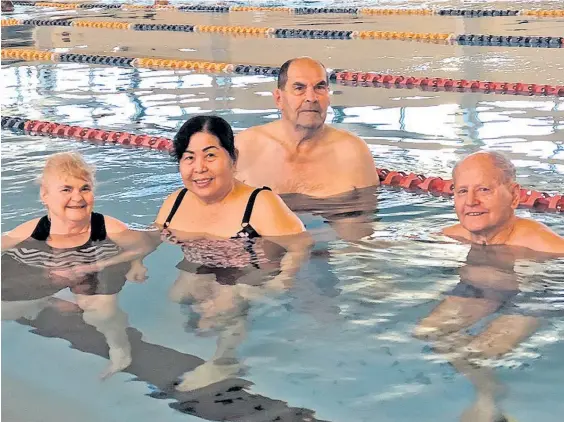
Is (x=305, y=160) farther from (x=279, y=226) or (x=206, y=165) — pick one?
(x=206, y=165)

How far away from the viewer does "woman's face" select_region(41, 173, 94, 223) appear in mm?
3453

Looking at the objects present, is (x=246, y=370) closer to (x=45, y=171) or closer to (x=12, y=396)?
(x=12, y=396)

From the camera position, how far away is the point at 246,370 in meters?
2.73

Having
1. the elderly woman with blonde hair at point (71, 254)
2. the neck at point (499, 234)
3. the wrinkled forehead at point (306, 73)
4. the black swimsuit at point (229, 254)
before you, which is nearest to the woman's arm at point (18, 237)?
the elderly woman with blonde hair at point (71, 254)

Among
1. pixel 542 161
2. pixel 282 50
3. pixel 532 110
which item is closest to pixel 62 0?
pixel 282 50

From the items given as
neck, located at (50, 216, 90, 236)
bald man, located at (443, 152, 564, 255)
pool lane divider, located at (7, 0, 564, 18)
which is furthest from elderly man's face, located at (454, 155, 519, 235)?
pool lane divider, located at (7, 0, 564, 18)

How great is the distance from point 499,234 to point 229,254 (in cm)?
103

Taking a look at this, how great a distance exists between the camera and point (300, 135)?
4.67 metres

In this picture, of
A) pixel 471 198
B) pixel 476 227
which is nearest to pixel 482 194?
pixel 471 198

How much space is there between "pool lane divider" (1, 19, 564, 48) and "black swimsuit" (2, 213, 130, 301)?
7949 mm

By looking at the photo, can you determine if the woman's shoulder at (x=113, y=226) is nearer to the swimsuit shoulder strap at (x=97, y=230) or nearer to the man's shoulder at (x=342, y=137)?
the swimsuit shoulder strap at (x=97, y=230)

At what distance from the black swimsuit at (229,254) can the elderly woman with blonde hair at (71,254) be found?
0.62ft

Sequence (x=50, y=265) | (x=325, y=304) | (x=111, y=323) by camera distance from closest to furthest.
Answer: (x=111, y=323), (x=325, y=304), (x=50, y=265)

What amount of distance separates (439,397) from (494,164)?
3.83ft
